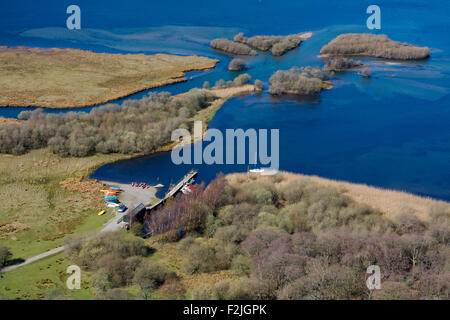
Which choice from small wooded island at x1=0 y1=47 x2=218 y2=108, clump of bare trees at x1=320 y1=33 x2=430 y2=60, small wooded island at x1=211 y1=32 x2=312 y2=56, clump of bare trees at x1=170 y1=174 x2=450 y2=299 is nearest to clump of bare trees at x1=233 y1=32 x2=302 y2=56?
small wooded island at x1=211 y1=32 x2=312 y2=56

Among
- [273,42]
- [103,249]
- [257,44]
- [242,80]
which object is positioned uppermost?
[273,42]

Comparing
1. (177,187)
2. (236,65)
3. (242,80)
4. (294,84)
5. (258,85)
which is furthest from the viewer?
(236,65)

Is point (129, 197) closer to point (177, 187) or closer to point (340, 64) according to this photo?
point (177, 187)

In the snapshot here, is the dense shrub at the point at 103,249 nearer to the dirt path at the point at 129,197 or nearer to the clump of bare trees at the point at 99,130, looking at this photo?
the dirt path at the point at 129,197

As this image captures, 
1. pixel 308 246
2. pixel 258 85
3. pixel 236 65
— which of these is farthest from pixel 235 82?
pixel 308 246

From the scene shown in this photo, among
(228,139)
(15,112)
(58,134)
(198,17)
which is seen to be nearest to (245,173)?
(228,139)
